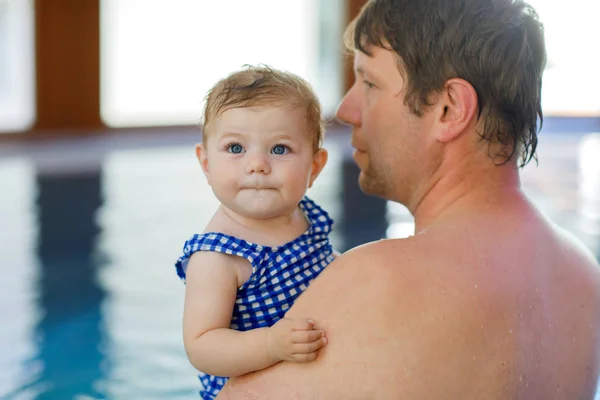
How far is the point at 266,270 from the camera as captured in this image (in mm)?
1922

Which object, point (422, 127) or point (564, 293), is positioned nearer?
point (564, 293)

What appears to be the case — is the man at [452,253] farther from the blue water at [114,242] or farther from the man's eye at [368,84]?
the blue water at [114,242]

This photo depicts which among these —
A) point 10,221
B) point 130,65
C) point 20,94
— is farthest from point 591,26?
point 10,221

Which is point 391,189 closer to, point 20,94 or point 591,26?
point 20,94

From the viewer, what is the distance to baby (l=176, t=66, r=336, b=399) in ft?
5.93

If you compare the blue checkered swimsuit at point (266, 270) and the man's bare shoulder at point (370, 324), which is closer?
the man's bare shoulder at point (370, 324)

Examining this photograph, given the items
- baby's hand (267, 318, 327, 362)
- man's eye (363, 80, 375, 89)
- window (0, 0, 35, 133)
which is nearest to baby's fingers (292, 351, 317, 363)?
baby's hand (267, 318, 327, 362)

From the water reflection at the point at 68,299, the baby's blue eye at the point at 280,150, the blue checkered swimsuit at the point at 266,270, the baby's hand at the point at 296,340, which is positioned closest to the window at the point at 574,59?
the water reflection at the point at 68,299

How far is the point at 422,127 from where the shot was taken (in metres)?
2.00

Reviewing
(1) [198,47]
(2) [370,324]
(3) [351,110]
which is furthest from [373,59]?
(1) [198,47]

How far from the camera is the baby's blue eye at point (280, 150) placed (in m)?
1.91

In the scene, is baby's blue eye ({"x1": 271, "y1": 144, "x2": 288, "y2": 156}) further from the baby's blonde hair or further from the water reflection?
the water reflection

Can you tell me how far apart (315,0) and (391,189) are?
14.0 metres

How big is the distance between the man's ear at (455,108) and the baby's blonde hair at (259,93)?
10.3 inches
